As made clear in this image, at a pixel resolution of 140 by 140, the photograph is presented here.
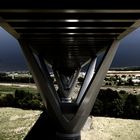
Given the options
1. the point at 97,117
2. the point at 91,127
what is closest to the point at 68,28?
the point at 91,127

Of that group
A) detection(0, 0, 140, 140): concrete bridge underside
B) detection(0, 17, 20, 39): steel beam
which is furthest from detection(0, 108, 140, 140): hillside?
detection(0, 17, 20, 39): steel beam

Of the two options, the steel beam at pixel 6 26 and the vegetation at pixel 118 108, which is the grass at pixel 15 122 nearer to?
the vegetation at pixel 118 108

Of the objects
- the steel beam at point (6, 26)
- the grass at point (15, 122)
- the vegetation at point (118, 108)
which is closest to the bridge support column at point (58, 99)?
the steel beam at point (6, 26)

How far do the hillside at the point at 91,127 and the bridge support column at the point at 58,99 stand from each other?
10.5m

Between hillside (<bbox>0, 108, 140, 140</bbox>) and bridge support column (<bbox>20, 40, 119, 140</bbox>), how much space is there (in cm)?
1054

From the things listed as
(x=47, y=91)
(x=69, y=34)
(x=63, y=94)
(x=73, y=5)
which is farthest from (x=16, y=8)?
(x=63, y=94)

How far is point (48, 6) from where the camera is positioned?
7500mm

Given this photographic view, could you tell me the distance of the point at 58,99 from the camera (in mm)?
16344

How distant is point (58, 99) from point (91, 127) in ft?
50.2

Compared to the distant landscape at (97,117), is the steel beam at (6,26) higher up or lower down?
higher up

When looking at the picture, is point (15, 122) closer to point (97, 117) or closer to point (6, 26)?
point (97, 117)

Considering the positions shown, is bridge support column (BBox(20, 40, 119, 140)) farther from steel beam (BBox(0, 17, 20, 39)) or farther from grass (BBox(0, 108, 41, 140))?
grass (BBox(0, 108, 41, 140))

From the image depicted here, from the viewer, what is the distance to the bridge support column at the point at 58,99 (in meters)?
14.4

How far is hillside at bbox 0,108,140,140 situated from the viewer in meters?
28.5
